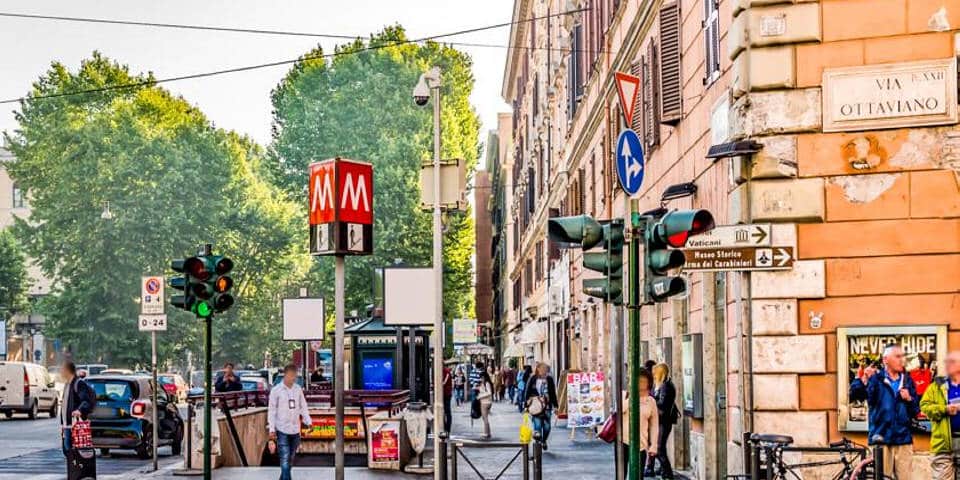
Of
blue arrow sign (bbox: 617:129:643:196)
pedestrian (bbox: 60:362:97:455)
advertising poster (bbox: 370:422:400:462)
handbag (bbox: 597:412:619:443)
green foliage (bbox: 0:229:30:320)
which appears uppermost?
green foliage (bbox: 0:229:30:320)

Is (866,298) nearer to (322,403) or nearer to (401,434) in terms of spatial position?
(401,434)

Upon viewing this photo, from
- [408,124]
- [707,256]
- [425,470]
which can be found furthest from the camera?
[408,124]

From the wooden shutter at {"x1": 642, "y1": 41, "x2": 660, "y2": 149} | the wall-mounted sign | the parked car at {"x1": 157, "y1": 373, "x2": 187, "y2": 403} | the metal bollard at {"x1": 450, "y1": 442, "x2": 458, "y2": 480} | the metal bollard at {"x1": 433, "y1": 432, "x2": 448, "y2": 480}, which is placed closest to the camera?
the metal bollard at {"x1": 450, "y1": 442, "x2": 458, "y2": 480}

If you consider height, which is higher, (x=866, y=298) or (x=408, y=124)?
(x=408, y=124)

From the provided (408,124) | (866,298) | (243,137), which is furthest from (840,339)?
(243,137)

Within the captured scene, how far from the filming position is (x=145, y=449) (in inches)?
1140

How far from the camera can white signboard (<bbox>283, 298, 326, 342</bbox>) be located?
106ft

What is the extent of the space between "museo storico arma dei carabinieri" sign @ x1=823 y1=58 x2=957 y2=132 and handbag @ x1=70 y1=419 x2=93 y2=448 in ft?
31.8

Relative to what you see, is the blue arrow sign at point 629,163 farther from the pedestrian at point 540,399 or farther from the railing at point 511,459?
the pedestrian at point 540,399

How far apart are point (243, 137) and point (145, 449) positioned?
187 ft

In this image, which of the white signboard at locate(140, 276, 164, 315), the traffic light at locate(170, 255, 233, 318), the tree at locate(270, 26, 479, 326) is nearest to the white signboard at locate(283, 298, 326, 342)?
the white signboard at locate(140, 276, 164, 315)

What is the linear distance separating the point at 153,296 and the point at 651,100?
905cm

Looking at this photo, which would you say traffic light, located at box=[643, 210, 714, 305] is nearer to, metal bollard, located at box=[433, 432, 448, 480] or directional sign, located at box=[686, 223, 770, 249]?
directional sign, located at box=[686, 223, 770, 249]

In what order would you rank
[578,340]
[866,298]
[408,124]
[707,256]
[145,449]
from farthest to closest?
[408,124]
[578,340]
[145,449]
[866,298]
[707,256]
